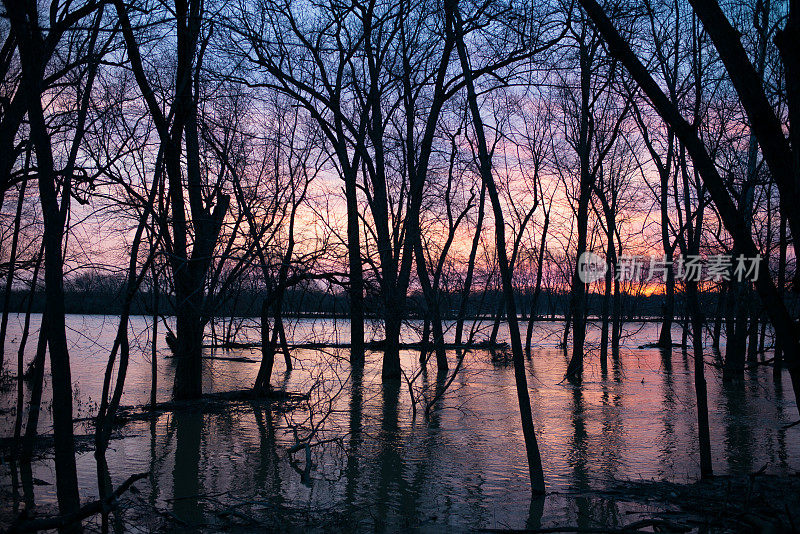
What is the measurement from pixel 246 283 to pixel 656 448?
297 inches

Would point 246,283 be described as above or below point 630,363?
above

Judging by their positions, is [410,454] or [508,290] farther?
[410,454]

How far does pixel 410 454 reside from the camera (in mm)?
10016

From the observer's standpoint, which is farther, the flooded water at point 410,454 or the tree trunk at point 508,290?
the flooded water at point 410,454

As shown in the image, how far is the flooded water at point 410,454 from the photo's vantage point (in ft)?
23.0

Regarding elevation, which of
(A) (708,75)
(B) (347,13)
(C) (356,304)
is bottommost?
(C) (356,304)

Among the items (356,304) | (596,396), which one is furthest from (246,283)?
(596,396)

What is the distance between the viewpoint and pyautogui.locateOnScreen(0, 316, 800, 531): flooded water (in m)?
7.00

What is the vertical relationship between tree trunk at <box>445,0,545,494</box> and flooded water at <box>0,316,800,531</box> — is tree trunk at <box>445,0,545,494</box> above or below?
above

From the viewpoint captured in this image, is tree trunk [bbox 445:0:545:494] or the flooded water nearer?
tree trunk [bbox 445:0:545:494]

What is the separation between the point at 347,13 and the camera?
699 inches

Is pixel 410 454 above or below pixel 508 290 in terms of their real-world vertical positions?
below

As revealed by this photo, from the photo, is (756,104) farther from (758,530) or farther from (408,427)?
(408,427)

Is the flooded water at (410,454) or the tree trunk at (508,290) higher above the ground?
the tree trunk at (508,290)
